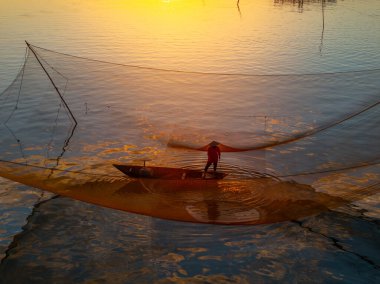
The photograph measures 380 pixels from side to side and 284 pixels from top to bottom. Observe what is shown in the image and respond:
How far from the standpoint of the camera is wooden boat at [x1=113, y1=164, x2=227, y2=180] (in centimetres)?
1061

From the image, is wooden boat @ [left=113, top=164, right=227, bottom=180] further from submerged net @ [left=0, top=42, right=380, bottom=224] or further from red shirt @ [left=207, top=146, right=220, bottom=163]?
submerged net @ [left=0, top=42, right=380, bottom=224]

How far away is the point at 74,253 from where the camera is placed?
29.1 ft

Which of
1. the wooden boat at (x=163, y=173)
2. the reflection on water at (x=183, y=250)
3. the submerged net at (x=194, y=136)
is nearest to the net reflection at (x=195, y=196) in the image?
the submerged net at (x=194, y=136)

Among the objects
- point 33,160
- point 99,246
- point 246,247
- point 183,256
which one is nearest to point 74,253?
point 99,246

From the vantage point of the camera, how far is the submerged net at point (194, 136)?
9250mm

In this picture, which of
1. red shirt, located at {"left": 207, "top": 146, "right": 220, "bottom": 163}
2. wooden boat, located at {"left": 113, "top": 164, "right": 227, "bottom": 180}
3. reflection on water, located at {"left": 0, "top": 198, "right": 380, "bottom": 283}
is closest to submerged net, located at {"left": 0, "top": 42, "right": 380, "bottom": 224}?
red shirt, located at {"left": 207, "top": 146, "right": 220, "bottom": 163}

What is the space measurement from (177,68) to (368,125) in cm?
1516

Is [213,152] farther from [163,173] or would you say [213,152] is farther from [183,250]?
[183,250]

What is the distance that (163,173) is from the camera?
10867 millimetres

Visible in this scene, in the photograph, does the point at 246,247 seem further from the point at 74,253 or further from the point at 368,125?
the point at 368,125

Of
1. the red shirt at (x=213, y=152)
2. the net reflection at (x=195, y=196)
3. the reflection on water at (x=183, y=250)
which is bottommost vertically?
the reflection on water at (x=183, y=250)

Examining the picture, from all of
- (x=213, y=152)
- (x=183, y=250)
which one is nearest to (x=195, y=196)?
(x=183, y=250)

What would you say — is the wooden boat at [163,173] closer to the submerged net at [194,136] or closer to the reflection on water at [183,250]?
the submerged net at [194,136]

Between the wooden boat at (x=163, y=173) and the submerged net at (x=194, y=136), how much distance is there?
2.81ft
